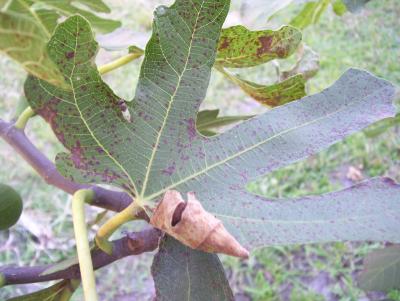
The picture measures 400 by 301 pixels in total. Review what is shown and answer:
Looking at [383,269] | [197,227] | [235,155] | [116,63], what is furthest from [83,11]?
[383,269]

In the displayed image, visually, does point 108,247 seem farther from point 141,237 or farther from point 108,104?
point 108,104

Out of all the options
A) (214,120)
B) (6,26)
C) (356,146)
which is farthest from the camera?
(356,146)

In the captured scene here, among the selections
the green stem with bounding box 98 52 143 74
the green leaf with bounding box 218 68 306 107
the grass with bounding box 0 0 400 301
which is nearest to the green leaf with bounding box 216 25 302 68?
the green leaf with bounding box 218 68 306 107

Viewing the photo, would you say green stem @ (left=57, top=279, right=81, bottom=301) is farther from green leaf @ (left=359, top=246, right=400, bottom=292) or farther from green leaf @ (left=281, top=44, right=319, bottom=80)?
green leaf @ (left=359, top=246, right=400, bottom=292)

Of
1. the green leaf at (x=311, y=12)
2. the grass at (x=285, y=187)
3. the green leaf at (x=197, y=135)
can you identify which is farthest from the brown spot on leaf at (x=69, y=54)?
the grass at (x=285, y=187)

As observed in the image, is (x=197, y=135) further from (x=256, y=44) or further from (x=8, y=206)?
(x=8, y=206)

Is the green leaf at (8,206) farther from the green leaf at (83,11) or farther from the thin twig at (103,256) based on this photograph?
Answer: the green leaf at (83,11)

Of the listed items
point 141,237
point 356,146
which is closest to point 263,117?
point 141,237
